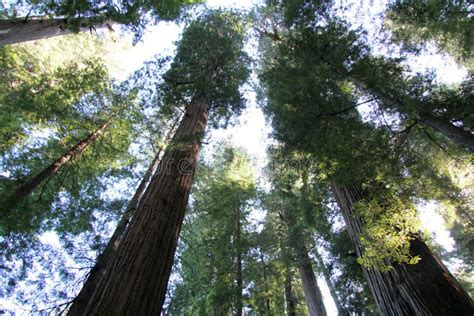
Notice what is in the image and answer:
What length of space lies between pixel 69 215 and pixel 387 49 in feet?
33.2

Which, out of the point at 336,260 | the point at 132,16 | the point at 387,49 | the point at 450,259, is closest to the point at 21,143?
the point at 132,16

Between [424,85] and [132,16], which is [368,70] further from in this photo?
[132,16]

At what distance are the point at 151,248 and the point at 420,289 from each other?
3.73 m

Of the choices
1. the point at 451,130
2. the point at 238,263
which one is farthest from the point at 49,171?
the point at 451,130

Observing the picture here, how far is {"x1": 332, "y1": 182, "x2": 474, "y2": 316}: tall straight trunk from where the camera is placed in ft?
10.6

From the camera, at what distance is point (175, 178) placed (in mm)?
3570

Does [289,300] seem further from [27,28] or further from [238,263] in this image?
[27,28]

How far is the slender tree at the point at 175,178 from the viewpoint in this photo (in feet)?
7.16

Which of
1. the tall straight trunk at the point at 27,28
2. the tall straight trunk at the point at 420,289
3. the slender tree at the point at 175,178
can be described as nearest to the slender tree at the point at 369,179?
the tall straight trunk at the point at 420,289

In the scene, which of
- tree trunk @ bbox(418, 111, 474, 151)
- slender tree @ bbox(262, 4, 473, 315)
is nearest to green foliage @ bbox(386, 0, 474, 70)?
tree trunk @ bbox(418, 111, 474, 151)

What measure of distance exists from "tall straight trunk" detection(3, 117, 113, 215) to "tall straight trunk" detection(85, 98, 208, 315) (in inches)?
180

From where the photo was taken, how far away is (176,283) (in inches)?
353

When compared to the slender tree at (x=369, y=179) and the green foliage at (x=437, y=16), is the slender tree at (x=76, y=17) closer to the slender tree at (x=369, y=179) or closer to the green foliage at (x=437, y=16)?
the slender tree at (x=369, y=179)

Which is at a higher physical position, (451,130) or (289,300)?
(451,130)
